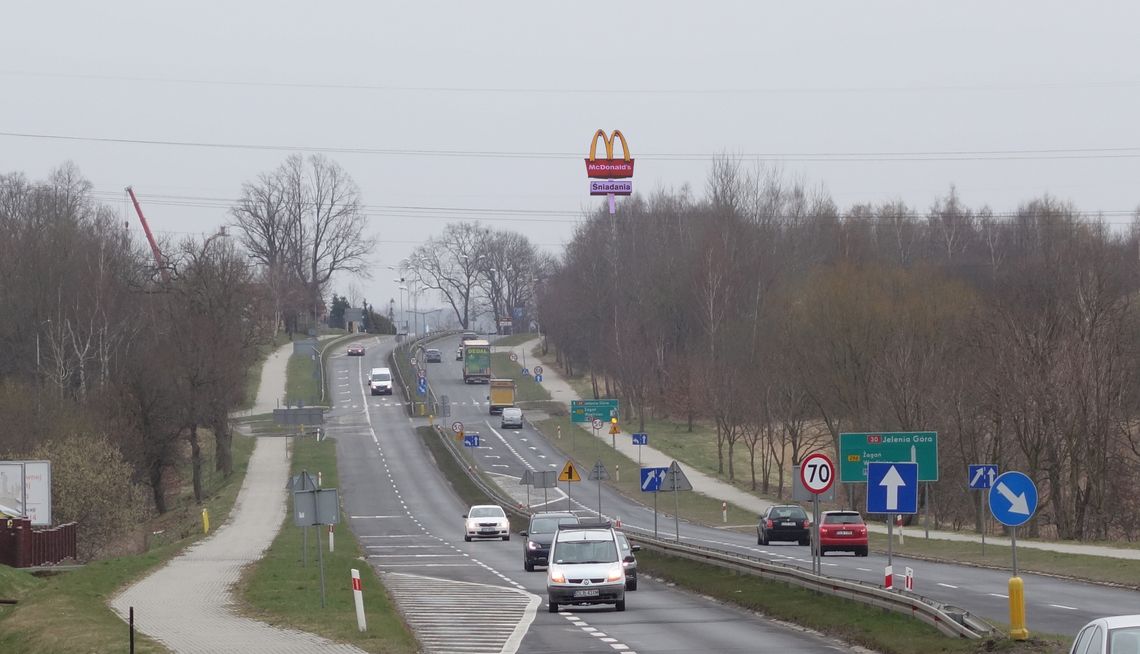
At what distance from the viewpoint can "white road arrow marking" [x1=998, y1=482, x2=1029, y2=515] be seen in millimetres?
17188

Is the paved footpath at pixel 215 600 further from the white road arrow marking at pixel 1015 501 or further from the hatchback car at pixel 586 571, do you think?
the white road arrow marking at pixel 1015 501

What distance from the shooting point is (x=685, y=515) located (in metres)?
66.2

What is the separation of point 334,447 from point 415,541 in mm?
39311

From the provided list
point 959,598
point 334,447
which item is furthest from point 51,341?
point 959,598

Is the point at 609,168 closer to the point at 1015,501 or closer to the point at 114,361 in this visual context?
the point at 114,361

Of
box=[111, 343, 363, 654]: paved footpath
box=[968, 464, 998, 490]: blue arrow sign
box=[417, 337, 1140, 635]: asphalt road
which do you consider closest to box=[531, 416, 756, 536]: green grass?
A: box=[417, 337, 1140, 635]: asphalt road

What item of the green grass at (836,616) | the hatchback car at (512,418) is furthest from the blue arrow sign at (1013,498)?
the hatchback car at (512,418)

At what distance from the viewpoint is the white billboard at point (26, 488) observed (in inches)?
1902

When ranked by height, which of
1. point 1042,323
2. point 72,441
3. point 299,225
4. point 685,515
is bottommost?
point 685,515

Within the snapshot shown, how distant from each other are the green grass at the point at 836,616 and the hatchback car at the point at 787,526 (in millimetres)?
13661

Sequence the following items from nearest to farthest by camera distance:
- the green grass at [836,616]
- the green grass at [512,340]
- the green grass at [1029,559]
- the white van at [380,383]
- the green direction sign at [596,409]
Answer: the green grass at [836,616]
the green grass at [1029,559]
the green direction sign at [596,409]
the white van at [380,383]
the green grass at [512,340]

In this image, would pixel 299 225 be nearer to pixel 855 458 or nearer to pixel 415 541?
pixel 415 541

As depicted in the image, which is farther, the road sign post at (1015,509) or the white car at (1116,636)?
the road sign post at (1015,509)

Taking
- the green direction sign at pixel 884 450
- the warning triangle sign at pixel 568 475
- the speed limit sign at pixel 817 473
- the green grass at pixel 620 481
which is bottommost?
the green grass at pixel 620 481
